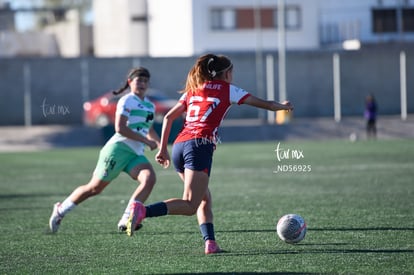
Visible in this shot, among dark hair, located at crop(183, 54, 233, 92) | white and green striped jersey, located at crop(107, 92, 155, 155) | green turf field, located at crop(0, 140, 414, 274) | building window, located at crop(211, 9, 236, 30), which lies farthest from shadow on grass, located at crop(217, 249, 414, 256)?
building window, located at crop(211, 9, 236, 30)

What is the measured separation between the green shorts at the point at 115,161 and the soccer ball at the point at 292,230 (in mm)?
2151

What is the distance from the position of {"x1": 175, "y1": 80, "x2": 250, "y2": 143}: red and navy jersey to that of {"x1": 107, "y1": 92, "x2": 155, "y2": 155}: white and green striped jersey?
199cm

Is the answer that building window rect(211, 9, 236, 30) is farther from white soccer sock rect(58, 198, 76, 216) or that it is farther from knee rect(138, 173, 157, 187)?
knee rect(138, 173, 157, 187)

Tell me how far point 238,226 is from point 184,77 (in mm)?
32477

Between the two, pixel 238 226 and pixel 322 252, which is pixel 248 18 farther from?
pixel 322 252

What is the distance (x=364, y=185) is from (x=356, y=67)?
28156 millimetres

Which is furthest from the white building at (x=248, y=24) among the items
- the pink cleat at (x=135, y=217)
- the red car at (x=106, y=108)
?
the pink cleat at (x=135, y=217)

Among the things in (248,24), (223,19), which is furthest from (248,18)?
(223,19)

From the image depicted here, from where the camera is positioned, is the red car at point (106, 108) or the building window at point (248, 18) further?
the building window at point (248, 18)

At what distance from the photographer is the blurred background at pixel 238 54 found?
4194 centimetres

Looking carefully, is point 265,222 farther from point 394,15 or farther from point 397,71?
point 394,15

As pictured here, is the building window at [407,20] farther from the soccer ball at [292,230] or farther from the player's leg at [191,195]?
the player's leg at [191,195]

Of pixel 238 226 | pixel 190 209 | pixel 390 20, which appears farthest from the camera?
pixel 390 20

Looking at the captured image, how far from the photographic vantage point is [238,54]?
1757 inches
